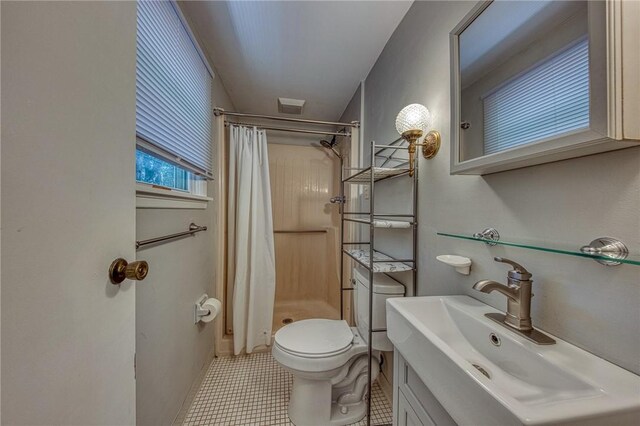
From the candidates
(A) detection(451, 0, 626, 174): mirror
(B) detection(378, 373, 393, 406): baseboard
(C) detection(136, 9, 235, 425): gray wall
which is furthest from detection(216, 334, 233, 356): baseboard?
(A) detection(451, 0, 626, 174): mirror

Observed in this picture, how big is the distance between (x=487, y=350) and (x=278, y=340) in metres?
0.99

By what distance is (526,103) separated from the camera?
65cm

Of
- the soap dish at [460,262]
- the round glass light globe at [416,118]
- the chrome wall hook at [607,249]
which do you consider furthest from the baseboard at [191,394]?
the round glass light globe at [416,118]

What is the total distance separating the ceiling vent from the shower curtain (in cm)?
43

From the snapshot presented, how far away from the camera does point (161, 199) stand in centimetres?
99

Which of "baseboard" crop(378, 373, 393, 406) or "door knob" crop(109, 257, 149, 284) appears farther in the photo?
"baseboard" crop(378, 373, 393, 406)

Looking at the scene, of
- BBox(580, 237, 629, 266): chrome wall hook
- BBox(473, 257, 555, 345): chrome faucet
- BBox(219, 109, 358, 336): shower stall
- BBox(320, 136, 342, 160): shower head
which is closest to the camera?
BBox(580, 237, 629, 266): chrome wall hook

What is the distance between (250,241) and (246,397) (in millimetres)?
1034

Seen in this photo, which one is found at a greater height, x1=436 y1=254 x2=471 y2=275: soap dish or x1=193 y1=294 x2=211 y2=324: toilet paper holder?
x1=436 y1=254 x2=471 y2=275: soap dish

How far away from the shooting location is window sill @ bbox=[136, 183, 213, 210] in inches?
33.0

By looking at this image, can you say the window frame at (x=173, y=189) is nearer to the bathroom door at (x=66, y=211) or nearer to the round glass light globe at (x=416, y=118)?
the bathroom door at (x=66, y=211)

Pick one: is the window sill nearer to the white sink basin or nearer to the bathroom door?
the bathroom door

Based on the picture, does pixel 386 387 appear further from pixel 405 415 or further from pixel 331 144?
pixel 331 144

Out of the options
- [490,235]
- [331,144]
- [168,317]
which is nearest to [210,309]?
[168,317]
